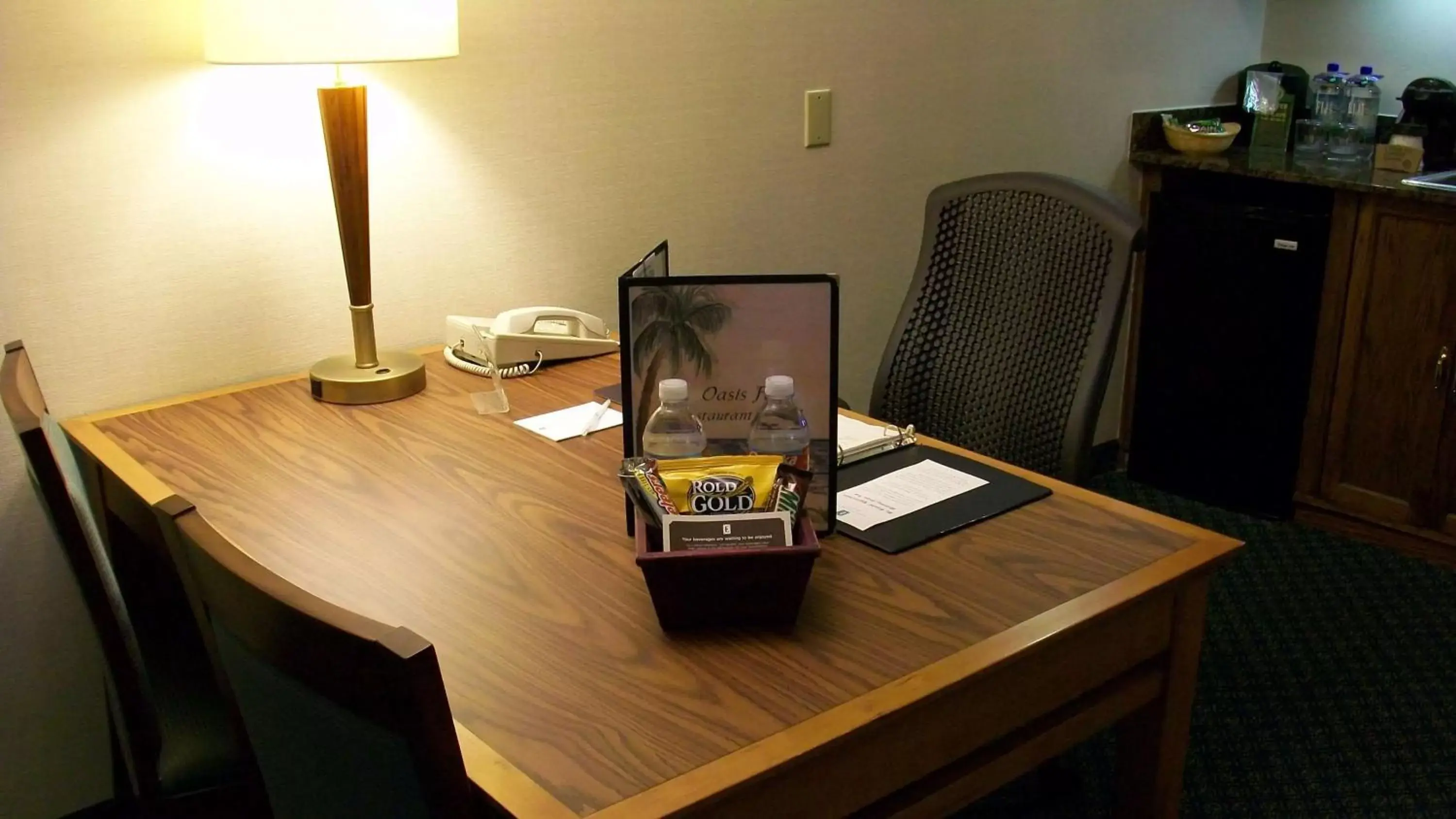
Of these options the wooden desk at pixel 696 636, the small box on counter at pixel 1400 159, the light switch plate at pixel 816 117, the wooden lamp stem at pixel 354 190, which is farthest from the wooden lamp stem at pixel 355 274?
the small box on counter at pixel 1400 159

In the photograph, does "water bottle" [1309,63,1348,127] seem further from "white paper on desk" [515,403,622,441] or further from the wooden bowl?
"white paper on desk" [515,403,622,441]

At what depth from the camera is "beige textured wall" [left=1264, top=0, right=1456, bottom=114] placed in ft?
10.9

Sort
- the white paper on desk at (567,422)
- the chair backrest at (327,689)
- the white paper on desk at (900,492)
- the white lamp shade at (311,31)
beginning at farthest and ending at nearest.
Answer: the white paper on desk at (567,422) → the white lamp shade at (311,31) → the white paper on desk at (900,492) → the chair backrest at (327,689)

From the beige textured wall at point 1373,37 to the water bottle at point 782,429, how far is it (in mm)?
2746

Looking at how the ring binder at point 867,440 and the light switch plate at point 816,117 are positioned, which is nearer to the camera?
the ring binder at point 867,440

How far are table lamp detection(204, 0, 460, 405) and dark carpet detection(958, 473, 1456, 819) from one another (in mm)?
1236

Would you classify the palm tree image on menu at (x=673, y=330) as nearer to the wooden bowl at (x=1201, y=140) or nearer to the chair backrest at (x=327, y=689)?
the chair backrest at (x=327, y=689)

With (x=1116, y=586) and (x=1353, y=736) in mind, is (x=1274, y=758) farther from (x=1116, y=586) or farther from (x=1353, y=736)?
(x=1116, y=586)

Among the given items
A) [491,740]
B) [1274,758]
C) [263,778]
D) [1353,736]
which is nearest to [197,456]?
[263,778]

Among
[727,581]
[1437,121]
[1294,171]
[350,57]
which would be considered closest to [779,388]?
[727,581]

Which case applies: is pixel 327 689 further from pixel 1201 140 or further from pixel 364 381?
pixel 1201 140

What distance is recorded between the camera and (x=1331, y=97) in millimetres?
3410

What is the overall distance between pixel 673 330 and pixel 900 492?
15.1 inches

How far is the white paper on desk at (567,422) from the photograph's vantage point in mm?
1844
